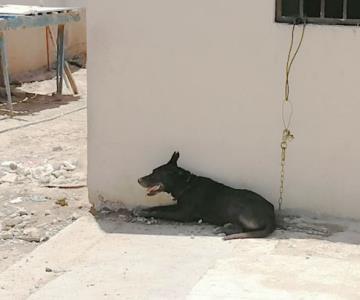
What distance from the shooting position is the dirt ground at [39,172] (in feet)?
21.7

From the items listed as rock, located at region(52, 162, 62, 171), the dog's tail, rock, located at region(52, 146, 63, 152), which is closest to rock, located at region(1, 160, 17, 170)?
rock, located at region(52, 162, 62, 171)

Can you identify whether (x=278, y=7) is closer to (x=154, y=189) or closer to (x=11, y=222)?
(x=154, y=189)

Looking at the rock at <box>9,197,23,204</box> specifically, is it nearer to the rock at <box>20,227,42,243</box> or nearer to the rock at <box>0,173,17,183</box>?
the rock at <box>0,173,17,183</box>

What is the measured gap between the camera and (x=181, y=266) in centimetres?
548

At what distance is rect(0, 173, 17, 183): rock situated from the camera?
318 inches

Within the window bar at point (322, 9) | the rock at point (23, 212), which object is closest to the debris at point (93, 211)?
the rock at point (23, 212)

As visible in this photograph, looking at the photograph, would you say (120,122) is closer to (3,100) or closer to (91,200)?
(91,200)

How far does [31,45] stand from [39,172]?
6.86 metres

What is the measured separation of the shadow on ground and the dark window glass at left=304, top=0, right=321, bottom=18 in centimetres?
164

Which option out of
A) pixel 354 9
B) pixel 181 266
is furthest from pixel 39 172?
pixel 354 9

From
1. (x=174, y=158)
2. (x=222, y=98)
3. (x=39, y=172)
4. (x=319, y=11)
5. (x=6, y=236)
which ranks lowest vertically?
(x=6, y=236)

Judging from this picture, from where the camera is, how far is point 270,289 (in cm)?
496

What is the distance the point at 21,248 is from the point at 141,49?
6.25 ft

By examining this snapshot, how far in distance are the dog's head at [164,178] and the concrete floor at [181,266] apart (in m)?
0.32
